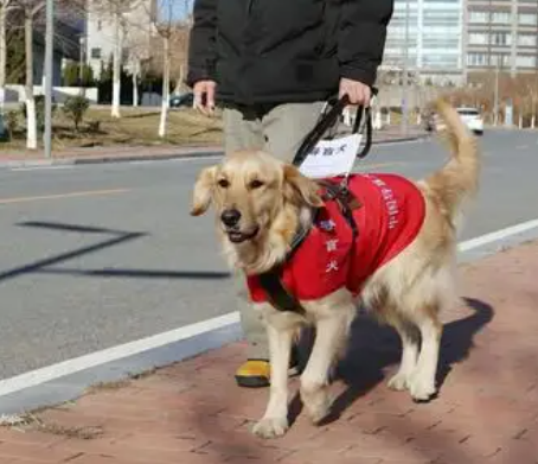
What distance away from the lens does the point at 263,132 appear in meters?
5.17

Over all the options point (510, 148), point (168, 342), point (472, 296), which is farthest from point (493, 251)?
point (510, 148)

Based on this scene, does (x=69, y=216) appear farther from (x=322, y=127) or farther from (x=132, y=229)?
(x=322, y=127)

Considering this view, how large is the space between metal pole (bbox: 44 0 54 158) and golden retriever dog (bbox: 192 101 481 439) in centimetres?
292

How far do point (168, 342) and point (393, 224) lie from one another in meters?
1.94

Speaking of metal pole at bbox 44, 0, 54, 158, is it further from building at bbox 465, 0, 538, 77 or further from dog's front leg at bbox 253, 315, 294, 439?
building at bbox 465, 0, 538, 77

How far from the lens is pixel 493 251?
10258 millimetres

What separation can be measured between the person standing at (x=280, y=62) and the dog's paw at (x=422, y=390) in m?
0.71

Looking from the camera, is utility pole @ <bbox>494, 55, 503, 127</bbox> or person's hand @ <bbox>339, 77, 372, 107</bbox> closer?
utility pole @ <bbox>494, 55, 503, 127</bbox>

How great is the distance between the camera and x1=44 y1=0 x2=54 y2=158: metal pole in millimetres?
7734

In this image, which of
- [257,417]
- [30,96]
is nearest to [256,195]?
[257,417]

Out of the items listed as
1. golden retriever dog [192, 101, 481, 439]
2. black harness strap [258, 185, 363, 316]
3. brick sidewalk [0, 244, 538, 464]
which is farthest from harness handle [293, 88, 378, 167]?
brick sidewalk [0, 244, 538, 464]

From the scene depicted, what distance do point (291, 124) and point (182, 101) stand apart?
1845mm

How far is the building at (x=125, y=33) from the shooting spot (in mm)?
6293

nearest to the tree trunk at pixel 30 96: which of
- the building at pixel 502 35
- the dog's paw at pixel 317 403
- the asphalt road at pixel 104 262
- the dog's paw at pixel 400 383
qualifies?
the asphalt road at pixel 104 262
